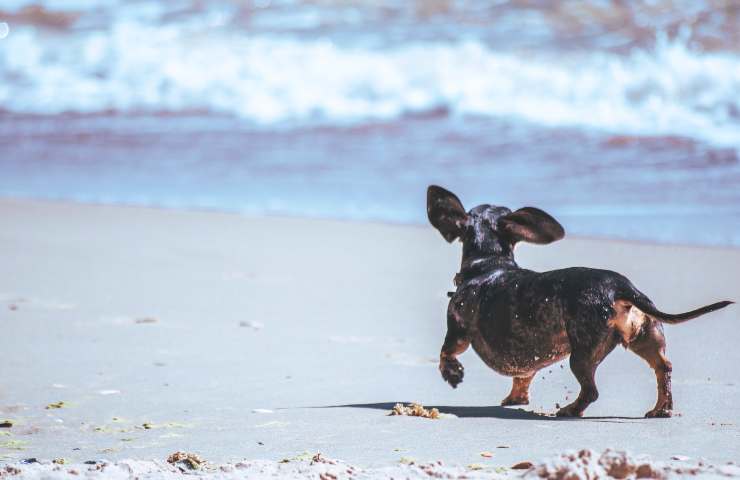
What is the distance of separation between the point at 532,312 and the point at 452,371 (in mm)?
396

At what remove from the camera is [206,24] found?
59.7 ft

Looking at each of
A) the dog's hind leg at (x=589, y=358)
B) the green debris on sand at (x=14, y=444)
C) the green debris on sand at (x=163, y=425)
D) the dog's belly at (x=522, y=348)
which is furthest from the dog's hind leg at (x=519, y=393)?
the green debris on sand at (x=14, y=444)

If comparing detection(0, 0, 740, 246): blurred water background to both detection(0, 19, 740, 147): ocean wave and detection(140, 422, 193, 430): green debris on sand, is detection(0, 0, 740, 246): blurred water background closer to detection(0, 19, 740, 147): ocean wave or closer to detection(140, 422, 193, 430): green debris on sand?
detection(0, 19, 740, 147): ocean wave

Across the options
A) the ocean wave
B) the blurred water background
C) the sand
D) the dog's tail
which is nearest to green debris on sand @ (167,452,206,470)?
the sand

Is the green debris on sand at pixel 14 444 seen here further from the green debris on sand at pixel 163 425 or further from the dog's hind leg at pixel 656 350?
the dog's hind leg at pixel 656 350

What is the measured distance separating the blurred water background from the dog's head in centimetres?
428

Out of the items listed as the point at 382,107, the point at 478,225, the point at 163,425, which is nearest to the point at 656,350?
the point at 478,225

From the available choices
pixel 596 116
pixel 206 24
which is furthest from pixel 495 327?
pixel 206 24

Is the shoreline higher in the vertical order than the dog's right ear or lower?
higher

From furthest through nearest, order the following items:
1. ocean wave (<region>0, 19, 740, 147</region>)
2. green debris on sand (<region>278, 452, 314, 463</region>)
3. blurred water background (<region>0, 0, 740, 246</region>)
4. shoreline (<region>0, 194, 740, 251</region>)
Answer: ocean wave (<region>0, 19, 740, 147</region>) → blurred water background (<region>0, 0, 740, 246</region>) → shoreline (<region>0, 194, 740, 251</region>) → green debris on sand (<region>278, 452, 314, 463</region>)

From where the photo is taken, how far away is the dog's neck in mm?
4168

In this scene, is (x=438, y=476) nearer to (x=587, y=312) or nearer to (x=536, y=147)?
(x=587, y=312)

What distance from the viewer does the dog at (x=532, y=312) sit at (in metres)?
3.75

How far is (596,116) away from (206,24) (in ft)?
24.8
